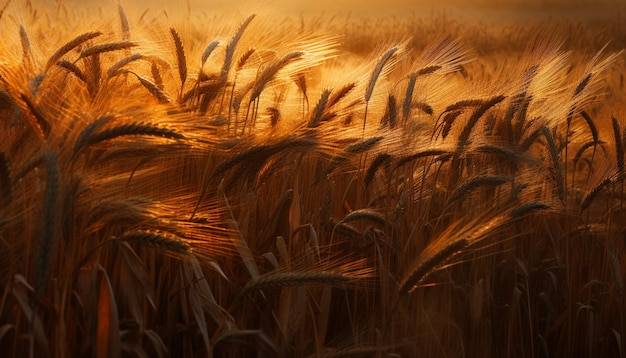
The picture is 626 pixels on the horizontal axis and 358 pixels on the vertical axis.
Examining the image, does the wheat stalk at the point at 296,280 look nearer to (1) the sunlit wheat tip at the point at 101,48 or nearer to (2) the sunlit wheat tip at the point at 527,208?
(2) the sunlit wheat tip at the point at 527,208

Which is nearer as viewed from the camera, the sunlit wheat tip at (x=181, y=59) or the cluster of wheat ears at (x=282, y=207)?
the cluster of wheat ears at (x=282, y=207)

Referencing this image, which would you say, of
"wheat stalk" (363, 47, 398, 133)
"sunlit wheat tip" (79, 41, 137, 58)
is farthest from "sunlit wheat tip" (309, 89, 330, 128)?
"sunlit wheat tip" (79, 41, 137, 58)

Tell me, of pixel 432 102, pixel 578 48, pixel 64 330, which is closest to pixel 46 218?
pixel 64 330

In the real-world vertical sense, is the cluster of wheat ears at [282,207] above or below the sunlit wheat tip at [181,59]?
below

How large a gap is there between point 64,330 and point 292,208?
73 centimetres

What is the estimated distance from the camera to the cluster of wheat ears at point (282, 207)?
4.89 ft

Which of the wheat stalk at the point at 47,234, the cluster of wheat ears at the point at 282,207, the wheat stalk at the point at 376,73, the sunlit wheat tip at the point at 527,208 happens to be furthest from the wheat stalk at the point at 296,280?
the wheat stalk at the point at 376,73

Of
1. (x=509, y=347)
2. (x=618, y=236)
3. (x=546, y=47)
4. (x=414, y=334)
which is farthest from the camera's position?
(x=546, y=47)

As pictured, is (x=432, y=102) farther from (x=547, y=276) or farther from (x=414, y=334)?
(x=414, y=334)

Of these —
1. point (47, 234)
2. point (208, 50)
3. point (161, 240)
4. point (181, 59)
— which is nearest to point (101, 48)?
point (181, 59)

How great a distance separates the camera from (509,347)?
2006 mm

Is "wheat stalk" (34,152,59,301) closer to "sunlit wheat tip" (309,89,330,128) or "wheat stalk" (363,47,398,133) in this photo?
"sunlit wheat tip" (309,89,330,128)

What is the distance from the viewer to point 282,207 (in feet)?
6.68

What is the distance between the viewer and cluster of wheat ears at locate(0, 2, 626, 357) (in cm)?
149
